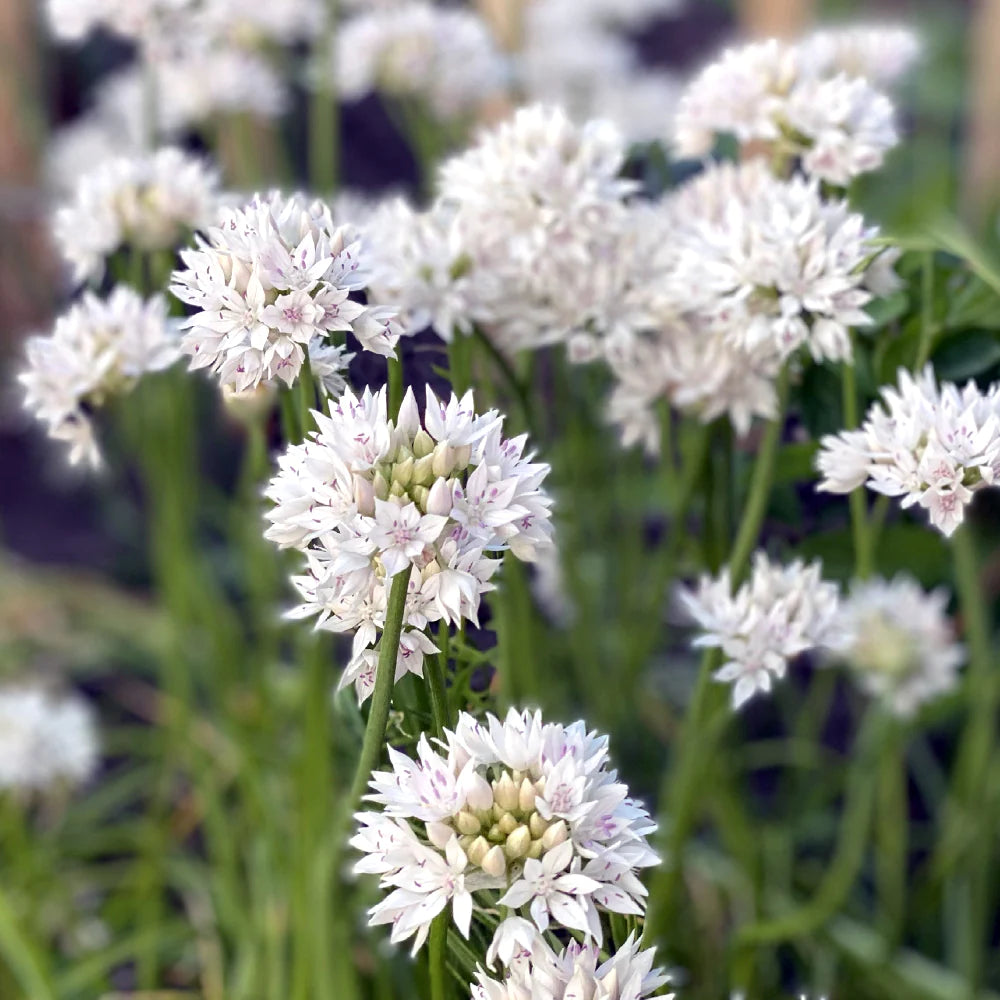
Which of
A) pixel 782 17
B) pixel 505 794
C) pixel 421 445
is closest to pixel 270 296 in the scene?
pixel 421 445

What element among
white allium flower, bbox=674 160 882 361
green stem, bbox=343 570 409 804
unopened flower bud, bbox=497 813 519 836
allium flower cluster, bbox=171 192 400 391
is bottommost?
unopened flower bud, bbox=497 813 519 836

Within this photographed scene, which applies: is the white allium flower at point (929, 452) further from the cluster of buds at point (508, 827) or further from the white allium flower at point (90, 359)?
the white allium flower at point (90, 359)

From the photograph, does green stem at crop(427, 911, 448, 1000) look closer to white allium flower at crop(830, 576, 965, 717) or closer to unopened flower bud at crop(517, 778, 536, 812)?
unopened flower bud at crop(517, 778, 536, 812)

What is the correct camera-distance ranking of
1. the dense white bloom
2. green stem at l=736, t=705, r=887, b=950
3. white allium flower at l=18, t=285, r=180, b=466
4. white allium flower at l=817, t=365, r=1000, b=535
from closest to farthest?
the dense white bloom, white allium flower at l=817, t=365, r=1000, b=535, white allium flower at l=18, t=285, r=180, b=466, green stem at l=736, t=705, r=887, b=950

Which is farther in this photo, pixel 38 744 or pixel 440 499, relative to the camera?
pixel 38 744

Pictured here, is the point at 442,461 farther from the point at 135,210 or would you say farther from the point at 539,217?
the point at 135,210

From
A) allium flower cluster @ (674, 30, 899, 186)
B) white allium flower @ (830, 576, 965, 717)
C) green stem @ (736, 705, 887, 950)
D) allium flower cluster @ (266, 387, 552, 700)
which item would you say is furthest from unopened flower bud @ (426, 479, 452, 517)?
white allium flower @ (830, 576, 965, 717)

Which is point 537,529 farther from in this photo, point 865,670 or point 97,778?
point 97,778
